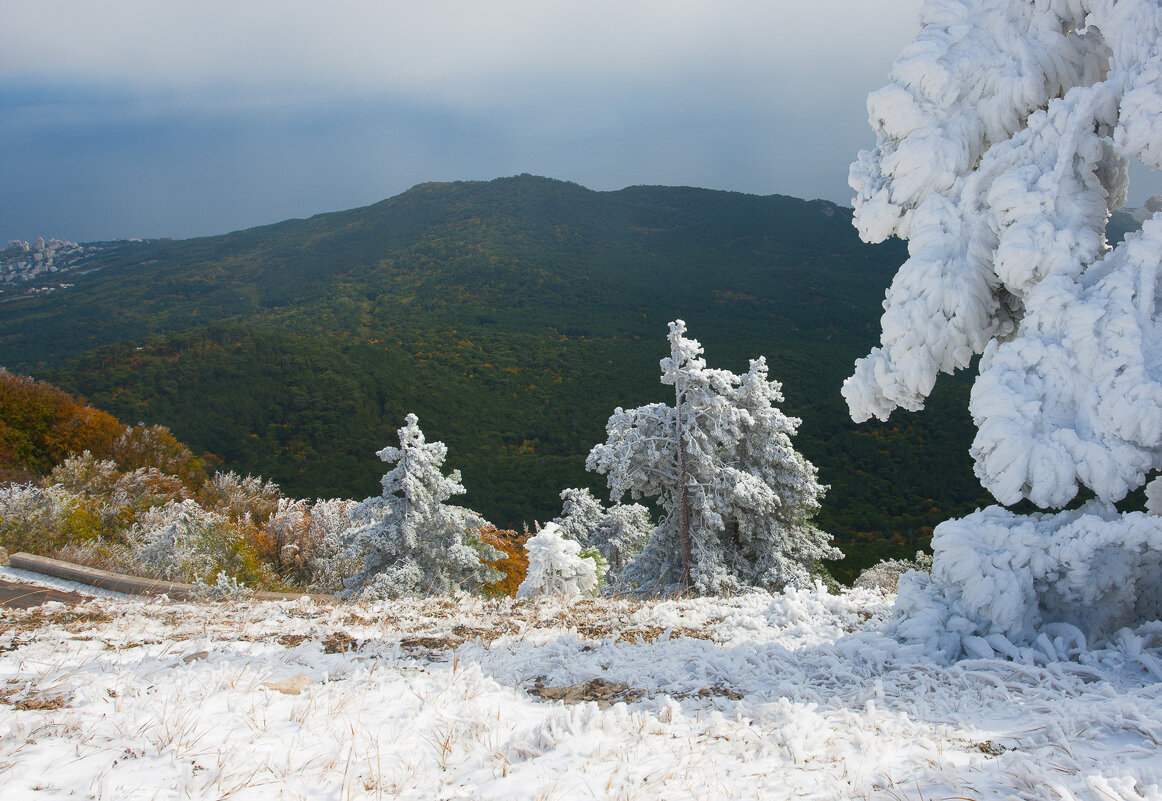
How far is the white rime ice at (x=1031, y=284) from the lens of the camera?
4309 millimetres

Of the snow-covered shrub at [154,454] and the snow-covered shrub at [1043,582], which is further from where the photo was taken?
the snow-covered shrub at [154,454]

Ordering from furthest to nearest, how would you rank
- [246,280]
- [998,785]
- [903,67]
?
[246,280], [903,67], [998,785]

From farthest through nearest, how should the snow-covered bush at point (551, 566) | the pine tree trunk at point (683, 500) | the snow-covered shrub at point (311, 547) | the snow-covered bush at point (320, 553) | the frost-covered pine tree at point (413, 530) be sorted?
1. the snow-covered shrub at point (311, 547)
2. the snow-covered bush at point (320, 553)
3. the frost-covered pine tree at point (413, 530)
4. the pine tree trunk at point (683, 500)
5. the snow-covered bush at point (551, 566)

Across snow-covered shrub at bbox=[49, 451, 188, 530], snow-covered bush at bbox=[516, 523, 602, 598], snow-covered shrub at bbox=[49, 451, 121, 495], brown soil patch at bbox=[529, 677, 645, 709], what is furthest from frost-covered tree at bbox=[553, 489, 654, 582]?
snow-covered shrub at bbox=[49, 451, 121, 495]

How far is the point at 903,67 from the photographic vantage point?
5.58 m

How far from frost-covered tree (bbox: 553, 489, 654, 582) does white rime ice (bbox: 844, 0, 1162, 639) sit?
13804 millimetres

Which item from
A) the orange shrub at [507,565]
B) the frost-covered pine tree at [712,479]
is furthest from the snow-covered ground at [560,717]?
the orange shrub at [507,565]

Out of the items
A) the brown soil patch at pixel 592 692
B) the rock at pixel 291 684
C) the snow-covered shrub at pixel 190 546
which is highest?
the rock at pixel 291 684

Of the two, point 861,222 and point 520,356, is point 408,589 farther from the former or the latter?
point 520,356

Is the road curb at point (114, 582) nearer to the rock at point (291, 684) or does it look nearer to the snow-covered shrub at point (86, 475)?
the rock at point (291, 684)

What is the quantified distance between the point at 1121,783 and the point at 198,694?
4.12 m

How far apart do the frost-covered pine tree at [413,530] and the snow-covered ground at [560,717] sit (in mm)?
9068

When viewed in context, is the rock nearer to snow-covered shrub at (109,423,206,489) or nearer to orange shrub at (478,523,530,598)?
orange shrub at (478,523,530,598)

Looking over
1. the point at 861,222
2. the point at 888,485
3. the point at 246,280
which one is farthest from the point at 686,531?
the point at 246,280
